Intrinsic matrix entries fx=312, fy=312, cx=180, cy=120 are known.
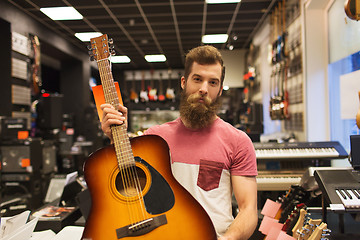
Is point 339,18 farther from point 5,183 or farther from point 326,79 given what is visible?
point 5,183

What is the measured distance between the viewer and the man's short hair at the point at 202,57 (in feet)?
4.65

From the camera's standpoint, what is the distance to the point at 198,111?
1398mm

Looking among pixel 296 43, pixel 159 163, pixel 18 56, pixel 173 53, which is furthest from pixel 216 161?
pixel 173 53

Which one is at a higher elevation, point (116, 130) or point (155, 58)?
point (155, 58)

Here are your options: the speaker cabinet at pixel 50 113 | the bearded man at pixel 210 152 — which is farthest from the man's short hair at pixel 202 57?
the speaker cabinet at pixel 50 113

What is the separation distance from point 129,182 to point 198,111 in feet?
1.46

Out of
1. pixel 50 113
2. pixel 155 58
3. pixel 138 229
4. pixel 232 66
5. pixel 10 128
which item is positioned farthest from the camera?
pixel 155 58

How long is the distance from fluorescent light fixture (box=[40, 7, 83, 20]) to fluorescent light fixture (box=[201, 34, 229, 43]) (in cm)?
327

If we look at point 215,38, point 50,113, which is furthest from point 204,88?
point 215,38

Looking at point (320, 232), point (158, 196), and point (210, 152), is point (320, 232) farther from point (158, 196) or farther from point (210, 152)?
point (158, 196)

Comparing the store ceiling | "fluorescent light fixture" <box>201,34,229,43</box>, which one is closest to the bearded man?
the store ceiling

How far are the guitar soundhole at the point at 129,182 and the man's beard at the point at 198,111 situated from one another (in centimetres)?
37

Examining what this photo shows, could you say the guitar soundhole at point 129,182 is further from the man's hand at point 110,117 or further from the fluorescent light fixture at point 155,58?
the fluorescent light fixture at point 155,58

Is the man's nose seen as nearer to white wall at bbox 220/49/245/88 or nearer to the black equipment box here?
white wall at bbox 220/49/245/88
